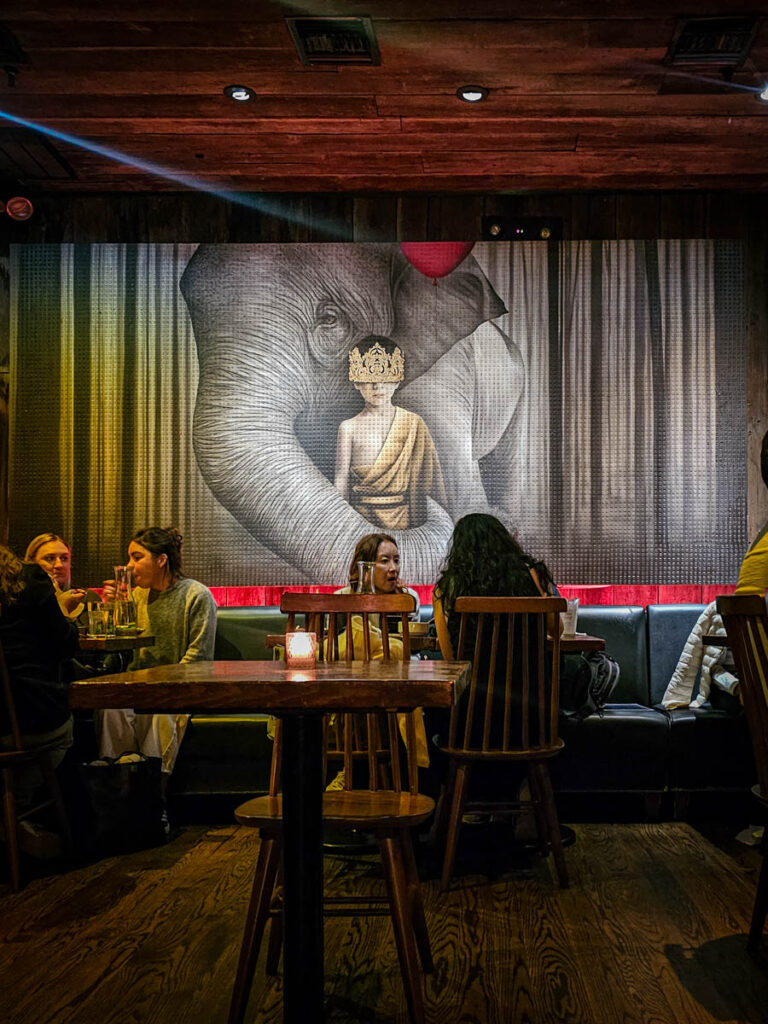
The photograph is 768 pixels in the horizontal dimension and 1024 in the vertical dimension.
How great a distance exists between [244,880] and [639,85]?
10.2ft

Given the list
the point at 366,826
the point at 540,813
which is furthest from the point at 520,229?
the point at 366,826

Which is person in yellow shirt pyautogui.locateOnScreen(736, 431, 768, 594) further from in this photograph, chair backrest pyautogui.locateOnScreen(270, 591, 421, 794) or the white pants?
the white pants

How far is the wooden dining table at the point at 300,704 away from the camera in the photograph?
161 cm

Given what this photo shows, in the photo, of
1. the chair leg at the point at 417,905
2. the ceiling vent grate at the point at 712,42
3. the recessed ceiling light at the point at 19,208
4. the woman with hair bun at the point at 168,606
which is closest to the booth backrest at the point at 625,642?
the woman with hair bun at the point at 168,606

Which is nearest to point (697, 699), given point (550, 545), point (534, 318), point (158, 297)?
point (550, 545)

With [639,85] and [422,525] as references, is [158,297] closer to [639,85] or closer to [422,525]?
[422,525]

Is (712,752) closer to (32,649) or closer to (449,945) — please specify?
(449,945)

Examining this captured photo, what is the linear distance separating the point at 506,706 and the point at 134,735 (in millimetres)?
1540

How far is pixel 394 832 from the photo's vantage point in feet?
6.87

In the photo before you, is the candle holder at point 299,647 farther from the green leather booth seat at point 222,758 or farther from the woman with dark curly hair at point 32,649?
the green leather booth seat at point 222,758

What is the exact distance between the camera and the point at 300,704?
162cm

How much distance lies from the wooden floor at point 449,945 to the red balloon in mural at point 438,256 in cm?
267

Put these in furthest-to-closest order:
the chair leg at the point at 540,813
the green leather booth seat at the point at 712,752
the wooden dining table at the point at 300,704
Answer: the green leather booth seat at the point at 712,752 < the chair leg at the point at 540,813 < the wooden dining table at the point at 300,704

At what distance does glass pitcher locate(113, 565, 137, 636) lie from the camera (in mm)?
3748
